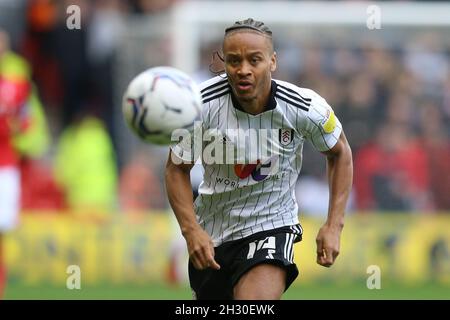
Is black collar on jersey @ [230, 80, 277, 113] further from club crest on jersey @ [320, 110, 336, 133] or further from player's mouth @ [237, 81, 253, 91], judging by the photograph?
club crest on jersey @ [320, 110, 336, 133]

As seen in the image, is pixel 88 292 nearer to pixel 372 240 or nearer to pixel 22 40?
pixel 372 240

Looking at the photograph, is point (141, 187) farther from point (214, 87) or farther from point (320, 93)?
point (214, 87)

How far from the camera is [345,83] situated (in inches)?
693

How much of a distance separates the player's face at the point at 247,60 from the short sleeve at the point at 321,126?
44cm

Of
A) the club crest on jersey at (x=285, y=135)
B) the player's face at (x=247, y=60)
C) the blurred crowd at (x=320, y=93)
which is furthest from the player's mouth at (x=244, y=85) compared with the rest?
the blurred crowd at (x=320, y=93)

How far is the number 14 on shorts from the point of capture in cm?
812

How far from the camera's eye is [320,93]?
679 inches

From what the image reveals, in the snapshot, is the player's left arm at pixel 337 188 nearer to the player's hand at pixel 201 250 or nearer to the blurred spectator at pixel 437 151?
the player's hand at pixel 201 250

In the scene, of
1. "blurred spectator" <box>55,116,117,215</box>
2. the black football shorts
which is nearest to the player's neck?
the black football shorts

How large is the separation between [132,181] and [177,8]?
2.64m

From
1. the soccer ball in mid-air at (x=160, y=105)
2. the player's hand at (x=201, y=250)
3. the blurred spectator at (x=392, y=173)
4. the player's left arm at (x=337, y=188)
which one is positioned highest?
the blurred spectator at (x=392, y=173)

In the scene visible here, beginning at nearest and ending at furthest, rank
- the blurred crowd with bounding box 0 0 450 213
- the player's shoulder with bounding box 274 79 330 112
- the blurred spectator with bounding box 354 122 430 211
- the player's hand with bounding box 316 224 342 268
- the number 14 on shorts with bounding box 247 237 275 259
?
the player's hand with bounding box 316 224 342 268 → the number 14 on shorts with bounding box 247 237 275 259 → the player's shoulder with bounding box 274 79 330 112 → the blurred spectator with bounding box 354 122 430 211 → the blurred crowd with bounding box 0 0 450 213

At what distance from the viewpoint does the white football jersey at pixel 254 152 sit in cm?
820

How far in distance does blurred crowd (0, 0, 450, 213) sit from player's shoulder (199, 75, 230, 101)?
853 centimetres
